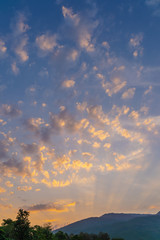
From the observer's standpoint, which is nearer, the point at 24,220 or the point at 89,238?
the point at 24,220

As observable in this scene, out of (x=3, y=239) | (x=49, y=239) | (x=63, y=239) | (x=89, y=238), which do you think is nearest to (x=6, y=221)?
(x=63, y=239)

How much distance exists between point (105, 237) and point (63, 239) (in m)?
46.2

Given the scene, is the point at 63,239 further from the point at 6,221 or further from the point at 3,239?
the point at 3,239

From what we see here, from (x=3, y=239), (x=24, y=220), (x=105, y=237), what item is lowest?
(x=105, y=237)

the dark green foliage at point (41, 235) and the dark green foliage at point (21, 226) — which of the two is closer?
the dark green foliage at point (21, 226)

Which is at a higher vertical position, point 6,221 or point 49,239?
point 6,221

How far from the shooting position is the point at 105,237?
463 ft

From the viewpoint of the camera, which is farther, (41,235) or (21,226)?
(41,235)

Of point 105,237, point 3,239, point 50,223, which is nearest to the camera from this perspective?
point 3,239

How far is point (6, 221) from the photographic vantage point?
104 m

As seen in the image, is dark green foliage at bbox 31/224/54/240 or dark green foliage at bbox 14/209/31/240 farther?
dark green foliage at bbox 31/224/54/240

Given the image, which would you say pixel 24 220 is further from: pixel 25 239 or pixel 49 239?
pixel 49 239

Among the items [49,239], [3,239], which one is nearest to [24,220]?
[3,239]

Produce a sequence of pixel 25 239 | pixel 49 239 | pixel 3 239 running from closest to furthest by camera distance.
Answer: pixel 3 239 < pixel 25 239 < pixel 49 239
